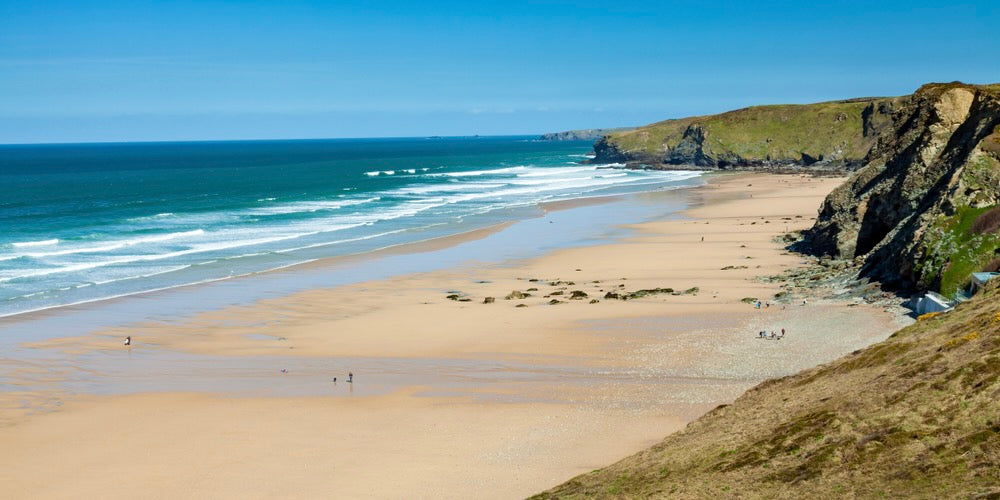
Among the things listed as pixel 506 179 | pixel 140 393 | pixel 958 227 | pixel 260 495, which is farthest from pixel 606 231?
pixel 506 179

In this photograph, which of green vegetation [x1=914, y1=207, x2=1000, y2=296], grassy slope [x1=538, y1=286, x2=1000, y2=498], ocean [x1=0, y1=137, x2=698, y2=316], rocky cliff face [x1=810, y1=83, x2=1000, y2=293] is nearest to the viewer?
grassy slope [x1=538, y1=286, x2=1000, y2=498]

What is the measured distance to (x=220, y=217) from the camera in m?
71.7

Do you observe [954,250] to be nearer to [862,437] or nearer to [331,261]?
[862,437]

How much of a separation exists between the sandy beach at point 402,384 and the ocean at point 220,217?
10786 mm

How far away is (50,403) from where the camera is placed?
23203mm

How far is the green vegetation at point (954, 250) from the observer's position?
27.6 meters

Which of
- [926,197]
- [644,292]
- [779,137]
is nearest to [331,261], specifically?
[644,292]

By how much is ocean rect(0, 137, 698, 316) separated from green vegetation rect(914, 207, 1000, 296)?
28.7 m

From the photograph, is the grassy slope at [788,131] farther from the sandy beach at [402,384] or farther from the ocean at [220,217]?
the sandy beach at [402,384]

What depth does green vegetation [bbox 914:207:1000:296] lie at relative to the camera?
1088 inches

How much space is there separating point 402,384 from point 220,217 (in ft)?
168

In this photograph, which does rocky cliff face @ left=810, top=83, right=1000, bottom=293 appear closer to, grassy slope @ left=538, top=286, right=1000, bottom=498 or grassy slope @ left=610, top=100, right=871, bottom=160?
grassy slope @ left=538, top=286, right=1000, bottom=498

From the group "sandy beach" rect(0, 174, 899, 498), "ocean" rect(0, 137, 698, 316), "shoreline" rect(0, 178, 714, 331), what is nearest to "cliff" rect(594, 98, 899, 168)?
"ocean" rect(0, 137, 698, 316)

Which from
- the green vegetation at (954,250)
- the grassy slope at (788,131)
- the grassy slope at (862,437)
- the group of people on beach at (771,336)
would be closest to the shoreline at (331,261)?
the group of people on beach at (771,336)
